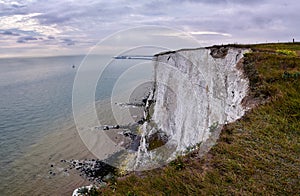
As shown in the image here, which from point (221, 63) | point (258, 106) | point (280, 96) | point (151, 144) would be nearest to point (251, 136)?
point (258, 106)

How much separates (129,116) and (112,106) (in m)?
9.08

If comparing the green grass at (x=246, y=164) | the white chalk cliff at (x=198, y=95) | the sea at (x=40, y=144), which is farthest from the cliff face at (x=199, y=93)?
the sea at (x=40, y=144)

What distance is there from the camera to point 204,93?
22.3 meters

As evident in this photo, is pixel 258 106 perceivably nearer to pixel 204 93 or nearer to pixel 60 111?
pixel 204 93

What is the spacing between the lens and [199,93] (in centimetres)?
2328

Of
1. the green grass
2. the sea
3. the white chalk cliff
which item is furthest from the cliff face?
the sea

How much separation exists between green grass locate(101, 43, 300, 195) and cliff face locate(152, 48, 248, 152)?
2.12 metres

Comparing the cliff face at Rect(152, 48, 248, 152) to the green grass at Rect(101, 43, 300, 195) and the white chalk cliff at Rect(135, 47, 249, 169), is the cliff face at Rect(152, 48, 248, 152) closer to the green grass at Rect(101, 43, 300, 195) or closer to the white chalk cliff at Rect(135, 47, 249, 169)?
the white chalk cliff at Rect(135, 47, 249, 169)

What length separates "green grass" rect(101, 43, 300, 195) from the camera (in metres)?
6.93

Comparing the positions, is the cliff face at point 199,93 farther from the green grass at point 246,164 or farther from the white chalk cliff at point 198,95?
the green grass at point 246,164

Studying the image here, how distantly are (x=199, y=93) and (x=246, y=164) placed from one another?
52.1ft

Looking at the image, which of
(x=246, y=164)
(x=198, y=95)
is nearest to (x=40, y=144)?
(x=198, y=95)

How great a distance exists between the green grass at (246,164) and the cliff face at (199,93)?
6.94 ft

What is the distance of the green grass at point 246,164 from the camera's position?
22.7 ft
